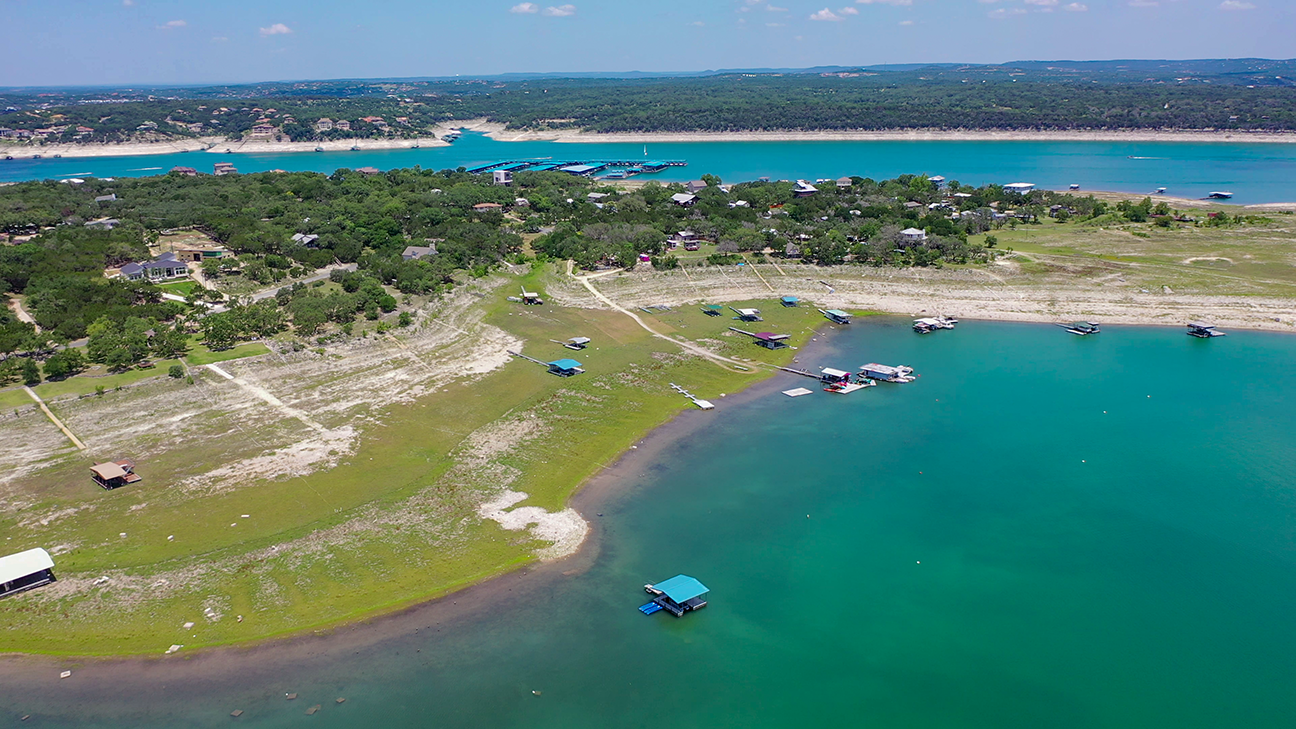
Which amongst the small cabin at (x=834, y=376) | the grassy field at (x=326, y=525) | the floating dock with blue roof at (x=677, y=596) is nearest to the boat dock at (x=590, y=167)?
the small cabin at (x=834, y=376)

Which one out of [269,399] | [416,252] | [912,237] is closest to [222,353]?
[269,399]

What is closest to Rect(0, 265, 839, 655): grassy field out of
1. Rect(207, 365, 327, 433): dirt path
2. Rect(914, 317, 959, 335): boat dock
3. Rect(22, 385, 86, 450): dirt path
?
Rect(22, 385, 86, 450): dirt path

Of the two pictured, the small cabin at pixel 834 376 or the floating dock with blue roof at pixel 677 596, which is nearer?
the floating dock with blue roof at pixel 677 596

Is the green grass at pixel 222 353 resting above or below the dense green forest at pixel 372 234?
below

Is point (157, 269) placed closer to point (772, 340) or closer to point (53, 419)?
point (53, 419)

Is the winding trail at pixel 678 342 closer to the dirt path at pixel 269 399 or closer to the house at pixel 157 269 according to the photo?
the dirt path at pixel 269 399

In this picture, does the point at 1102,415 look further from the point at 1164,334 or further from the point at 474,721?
the point at 474,721
